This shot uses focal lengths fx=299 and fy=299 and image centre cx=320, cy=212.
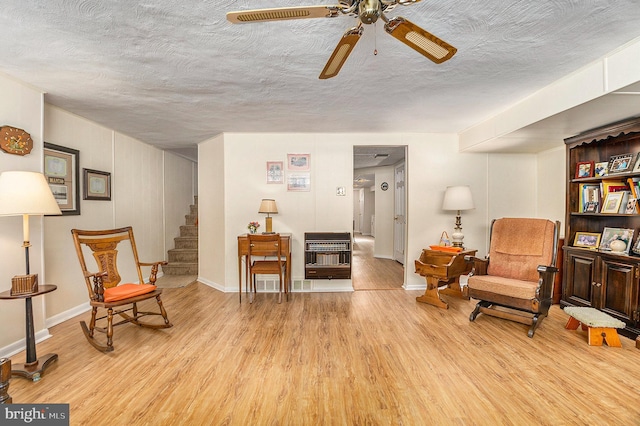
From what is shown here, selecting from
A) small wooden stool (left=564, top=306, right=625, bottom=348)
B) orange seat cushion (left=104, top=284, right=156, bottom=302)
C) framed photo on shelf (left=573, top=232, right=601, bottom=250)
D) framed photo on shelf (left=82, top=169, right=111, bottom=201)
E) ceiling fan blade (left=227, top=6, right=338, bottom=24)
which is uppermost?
ceiling fan blade (left=227, top=6, right=338, bottom=24)

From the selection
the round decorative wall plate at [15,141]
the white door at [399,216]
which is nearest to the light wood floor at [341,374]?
the round decorative wall plate at [15,141]

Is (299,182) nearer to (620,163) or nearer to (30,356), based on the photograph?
(30,356)

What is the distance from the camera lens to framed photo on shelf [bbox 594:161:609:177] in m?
3.22

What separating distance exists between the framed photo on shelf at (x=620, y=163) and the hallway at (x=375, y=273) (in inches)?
113

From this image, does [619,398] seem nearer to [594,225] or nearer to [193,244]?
[594,225]

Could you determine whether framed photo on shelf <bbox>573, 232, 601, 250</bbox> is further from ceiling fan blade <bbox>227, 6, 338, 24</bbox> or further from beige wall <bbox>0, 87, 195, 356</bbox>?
beige wall <bbox>0, 87, 195, 356</bbox>

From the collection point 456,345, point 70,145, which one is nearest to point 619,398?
point 456,345

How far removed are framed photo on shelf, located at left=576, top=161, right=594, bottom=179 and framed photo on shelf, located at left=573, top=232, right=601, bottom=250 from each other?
66 centimetres

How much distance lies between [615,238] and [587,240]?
28 centimetres

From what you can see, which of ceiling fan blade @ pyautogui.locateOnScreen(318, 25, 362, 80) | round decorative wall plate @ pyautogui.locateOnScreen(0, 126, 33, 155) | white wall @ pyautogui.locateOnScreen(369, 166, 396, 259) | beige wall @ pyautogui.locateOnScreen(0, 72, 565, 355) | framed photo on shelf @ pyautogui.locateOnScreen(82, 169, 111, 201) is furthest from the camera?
white wall @ pyautogui.locateOnScreen(369, 166, 396, 259)

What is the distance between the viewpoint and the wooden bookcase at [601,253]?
2.83m

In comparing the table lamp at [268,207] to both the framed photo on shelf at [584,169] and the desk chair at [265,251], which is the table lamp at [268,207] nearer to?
the desk chair at [265,251]

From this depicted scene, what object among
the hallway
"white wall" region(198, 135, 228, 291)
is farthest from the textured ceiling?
the hallway

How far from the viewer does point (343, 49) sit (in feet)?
5.35
